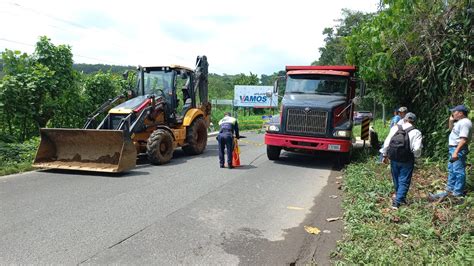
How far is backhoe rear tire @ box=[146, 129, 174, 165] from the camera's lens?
994 cm

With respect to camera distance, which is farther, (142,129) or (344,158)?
(344,158)

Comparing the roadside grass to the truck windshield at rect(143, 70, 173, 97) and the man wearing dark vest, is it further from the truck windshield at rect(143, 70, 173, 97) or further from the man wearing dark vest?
the truck windshield at rect(143, 70, 173, 97)

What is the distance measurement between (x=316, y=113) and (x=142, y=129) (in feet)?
15.5

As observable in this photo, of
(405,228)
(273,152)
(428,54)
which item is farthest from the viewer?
(273,152)

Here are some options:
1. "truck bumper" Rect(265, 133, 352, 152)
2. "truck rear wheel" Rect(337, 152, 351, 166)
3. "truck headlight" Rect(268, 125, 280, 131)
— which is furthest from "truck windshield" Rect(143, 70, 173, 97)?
"truck rear wheel" Rect(337, 152, 351, 166)

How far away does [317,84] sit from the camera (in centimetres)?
1142

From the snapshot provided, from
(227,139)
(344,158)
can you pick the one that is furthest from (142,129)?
(344,158)

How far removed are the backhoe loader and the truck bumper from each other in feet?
8.94

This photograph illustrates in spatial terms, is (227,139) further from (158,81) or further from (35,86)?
(35,86)

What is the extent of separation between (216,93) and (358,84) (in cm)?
3911

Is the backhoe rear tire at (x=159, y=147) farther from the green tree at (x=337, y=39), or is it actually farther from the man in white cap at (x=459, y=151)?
the green tree at (x=337, y=39)

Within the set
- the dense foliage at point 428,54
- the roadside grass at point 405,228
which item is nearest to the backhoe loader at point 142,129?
the roadside grass at point 405,228

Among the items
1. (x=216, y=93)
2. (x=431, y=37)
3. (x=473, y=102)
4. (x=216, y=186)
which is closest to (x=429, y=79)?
(x=431, y=37)

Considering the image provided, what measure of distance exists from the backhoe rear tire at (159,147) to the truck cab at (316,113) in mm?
2814
